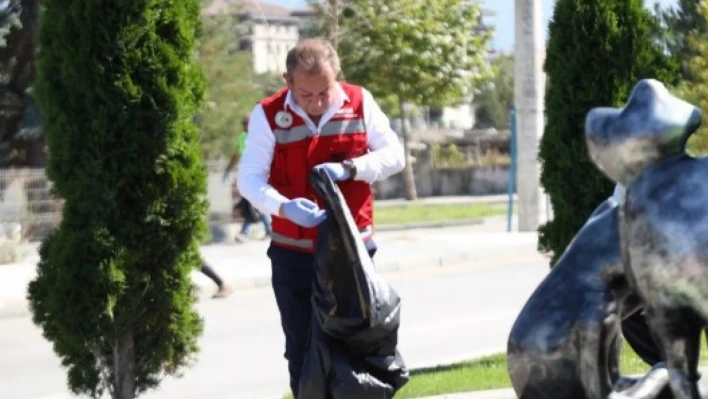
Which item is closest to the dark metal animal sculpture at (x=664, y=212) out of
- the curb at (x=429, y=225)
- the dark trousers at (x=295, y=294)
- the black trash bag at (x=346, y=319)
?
the black trash bag at (x=346, y=319)

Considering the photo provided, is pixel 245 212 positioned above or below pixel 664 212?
below

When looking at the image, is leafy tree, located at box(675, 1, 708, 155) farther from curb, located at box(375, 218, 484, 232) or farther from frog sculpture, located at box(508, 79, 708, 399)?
frog sculpture, located at box(508, 79, 708, 399)

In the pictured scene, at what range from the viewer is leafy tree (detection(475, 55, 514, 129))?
68688mm

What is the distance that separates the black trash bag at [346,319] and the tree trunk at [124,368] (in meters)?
2.17

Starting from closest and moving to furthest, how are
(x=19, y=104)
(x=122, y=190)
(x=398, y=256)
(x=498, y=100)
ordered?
(x=122, y=190)
(x=398, y=256)
(x=19, y=104)
(x=498, y=100)

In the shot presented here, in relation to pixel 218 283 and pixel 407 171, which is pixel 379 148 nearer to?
pixel 218 283

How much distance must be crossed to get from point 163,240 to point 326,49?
2132mm

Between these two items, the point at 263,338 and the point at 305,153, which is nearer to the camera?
the point at 305,153

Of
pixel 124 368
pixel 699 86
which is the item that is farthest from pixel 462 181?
pixel 124 368

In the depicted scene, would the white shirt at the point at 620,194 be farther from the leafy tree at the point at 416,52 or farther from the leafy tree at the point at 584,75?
the leafy tree at the point at 416,52

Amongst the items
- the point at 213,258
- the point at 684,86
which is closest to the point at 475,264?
the point at 213,258

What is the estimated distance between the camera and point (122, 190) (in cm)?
689

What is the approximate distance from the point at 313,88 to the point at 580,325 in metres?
2.57

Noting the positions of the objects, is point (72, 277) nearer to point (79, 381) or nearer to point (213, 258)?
point (79, 381)
